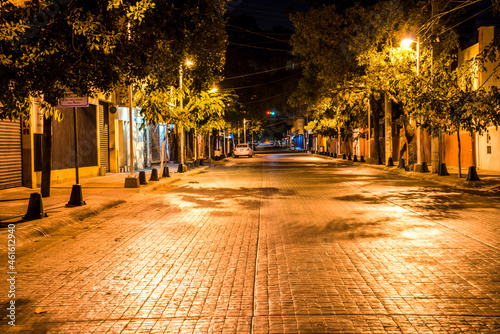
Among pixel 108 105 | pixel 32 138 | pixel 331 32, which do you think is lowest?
pixel 32 138

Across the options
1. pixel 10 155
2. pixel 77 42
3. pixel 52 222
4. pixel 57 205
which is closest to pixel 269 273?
pixel 52 222

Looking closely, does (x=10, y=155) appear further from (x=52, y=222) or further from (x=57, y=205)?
(x=52, y=222)

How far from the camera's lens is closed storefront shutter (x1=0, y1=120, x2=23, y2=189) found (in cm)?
1881

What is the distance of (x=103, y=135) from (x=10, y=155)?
10793 mm

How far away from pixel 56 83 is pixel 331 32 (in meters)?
26.6

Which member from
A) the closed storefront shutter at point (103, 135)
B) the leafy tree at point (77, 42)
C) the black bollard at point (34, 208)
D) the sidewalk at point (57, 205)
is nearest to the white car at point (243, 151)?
the closed storefront shutter at point (103, 135)

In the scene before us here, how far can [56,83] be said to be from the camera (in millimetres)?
10773

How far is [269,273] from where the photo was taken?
7.31 m

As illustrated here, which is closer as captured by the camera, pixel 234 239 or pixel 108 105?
pixel 234 239

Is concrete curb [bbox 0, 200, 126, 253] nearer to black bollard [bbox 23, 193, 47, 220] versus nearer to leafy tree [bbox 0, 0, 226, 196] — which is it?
Answer: black bollard [bbox 23, 193, 47, 220]

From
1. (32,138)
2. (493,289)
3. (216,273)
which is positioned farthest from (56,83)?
(32,138)

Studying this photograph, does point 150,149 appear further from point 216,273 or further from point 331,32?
point 216,273

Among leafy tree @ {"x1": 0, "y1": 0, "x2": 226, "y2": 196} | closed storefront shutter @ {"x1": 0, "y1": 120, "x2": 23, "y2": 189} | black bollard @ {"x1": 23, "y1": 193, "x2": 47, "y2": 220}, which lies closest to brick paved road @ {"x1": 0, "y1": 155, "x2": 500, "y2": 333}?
black bollard @ {"x1": 23, "y1": 193, "x2": 47, "y2": 220}

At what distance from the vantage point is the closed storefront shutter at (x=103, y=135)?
2953 centimetres
